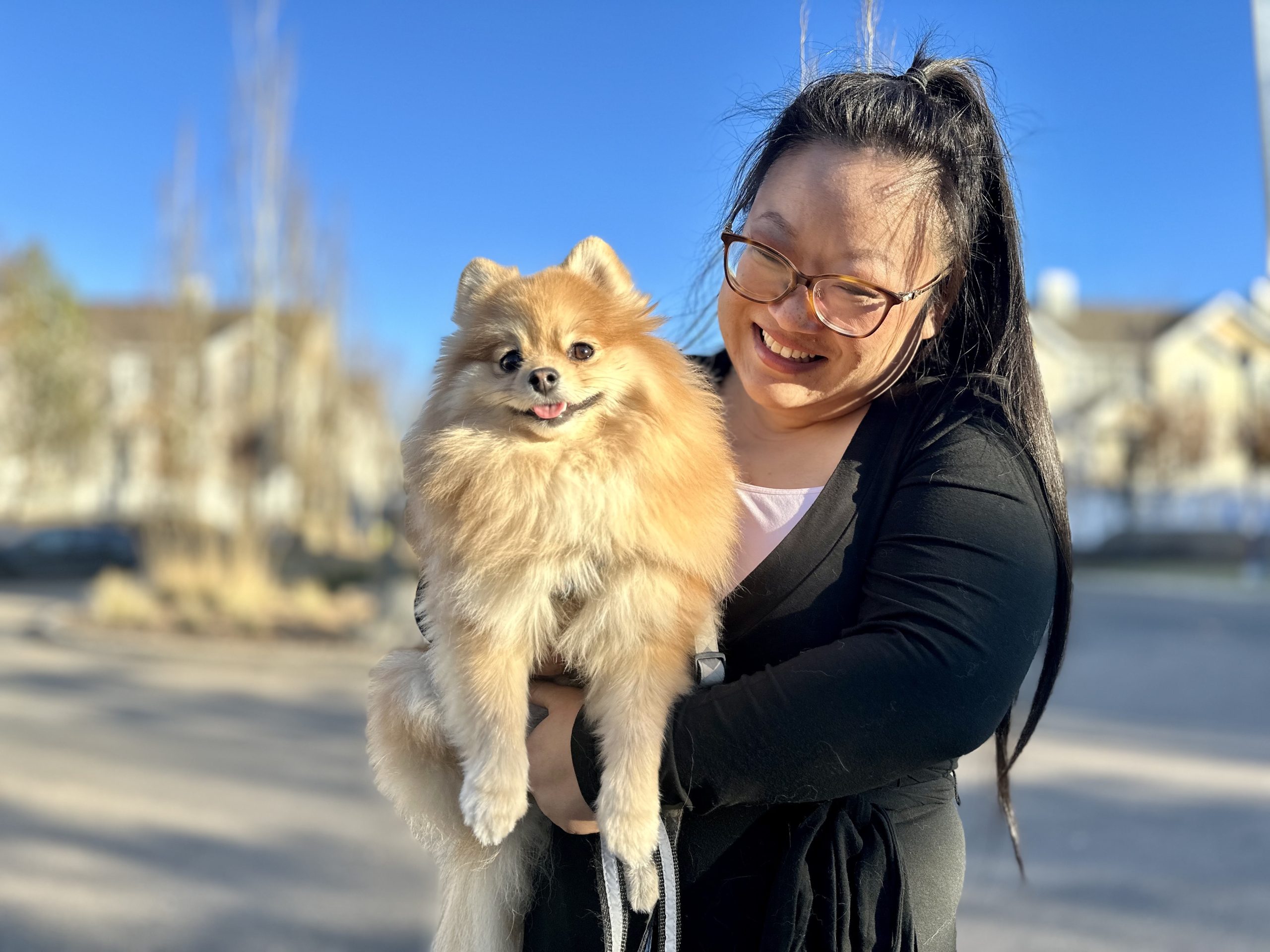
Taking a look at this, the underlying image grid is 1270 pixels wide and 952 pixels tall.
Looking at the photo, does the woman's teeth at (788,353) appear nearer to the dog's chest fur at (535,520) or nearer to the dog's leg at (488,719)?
the dog's chest fur at (535,520)

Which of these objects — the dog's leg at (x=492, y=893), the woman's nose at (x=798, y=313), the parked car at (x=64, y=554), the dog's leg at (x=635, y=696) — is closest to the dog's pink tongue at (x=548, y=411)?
the dog's leg at (x=635, y=696)

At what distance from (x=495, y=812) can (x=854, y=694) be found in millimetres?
670

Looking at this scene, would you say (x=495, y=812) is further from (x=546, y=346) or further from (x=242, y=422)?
(x=242, y=422)

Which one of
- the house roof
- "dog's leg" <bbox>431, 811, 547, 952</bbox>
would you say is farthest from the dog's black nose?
the house roof

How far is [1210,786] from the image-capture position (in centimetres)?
699

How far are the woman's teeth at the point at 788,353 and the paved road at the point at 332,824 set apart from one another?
6.81 feet

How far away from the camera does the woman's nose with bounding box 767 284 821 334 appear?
174 centimetres

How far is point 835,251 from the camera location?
5.65 ft

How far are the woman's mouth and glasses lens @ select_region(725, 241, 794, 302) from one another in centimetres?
8

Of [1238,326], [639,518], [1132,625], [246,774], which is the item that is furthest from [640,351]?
[1238,326]

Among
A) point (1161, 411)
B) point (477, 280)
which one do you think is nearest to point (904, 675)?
point (477, 280)

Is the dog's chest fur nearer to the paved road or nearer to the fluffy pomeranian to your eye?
the fluffy pomeranian

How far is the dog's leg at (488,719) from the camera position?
1.68 m

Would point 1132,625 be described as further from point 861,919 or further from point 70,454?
point 70,454
